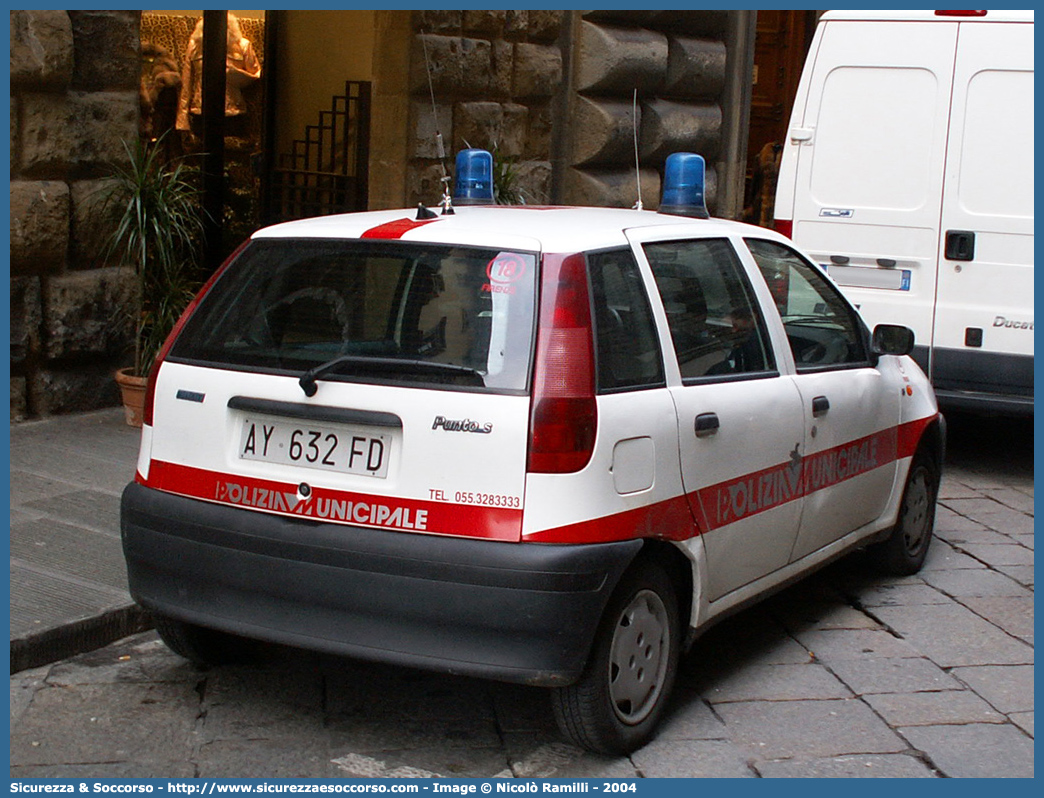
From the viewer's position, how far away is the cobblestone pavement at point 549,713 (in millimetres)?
3920

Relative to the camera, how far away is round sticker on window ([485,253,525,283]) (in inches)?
152

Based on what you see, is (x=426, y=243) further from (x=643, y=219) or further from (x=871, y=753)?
(x=871, y=753)

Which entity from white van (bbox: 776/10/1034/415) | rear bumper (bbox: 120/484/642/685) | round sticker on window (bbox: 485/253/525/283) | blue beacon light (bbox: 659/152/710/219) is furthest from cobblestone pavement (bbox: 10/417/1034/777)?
white van (bbox: 776/10/1034/415)

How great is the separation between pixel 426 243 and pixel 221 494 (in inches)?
34.2

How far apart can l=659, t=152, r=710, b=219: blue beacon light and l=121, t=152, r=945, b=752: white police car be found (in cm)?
58

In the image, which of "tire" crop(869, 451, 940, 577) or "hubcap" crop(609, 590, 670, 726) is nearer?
"hubcap" crop(609, 590, 670, 726)

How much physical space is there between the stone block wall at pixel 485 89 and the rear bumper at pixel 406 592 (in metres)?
Result: 6.03

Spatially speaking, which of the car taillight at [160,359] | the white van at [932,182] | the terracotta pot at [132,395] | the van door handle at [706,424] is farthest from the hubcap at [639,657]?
the white van at [932,182]

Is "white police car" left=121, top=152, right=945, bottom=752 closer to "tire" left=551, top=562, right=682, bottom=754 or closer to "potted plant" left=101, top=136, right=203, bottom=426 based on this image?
"tire" left=551, top=562, right=682, bottom=754

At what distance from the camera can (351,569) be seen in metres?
3.72

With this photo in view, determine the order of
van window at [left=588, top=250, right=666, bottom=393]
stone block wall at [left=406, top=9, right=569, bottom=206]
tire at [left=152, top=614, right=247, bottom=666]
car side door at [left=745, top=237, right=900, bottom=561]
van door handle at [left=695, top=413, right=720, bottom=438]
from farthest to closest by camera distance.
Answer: stone block wall at [left=406, top=9, right=569, bottom=206] < car side door at [left=745, top=237, right=900, bottom=561] < tire at [left=152, top=614, right=247, bottom=666] < van door handle at [left=695, top=413, right=720, bottom=438] < van window at [left=588, top=250, right=666, bottom=393]

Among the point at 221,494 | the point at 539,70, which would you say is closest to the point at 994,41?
the point at 539,70

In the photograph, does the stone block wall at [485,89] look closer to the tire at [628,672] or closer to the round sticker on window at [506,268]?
the round sticker on window at [506,268]

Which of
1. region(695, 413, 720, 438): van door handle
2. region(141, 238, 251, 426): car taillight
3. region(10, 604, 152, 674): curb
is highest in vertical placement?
region(141, 238, 251, 426): car taillight
